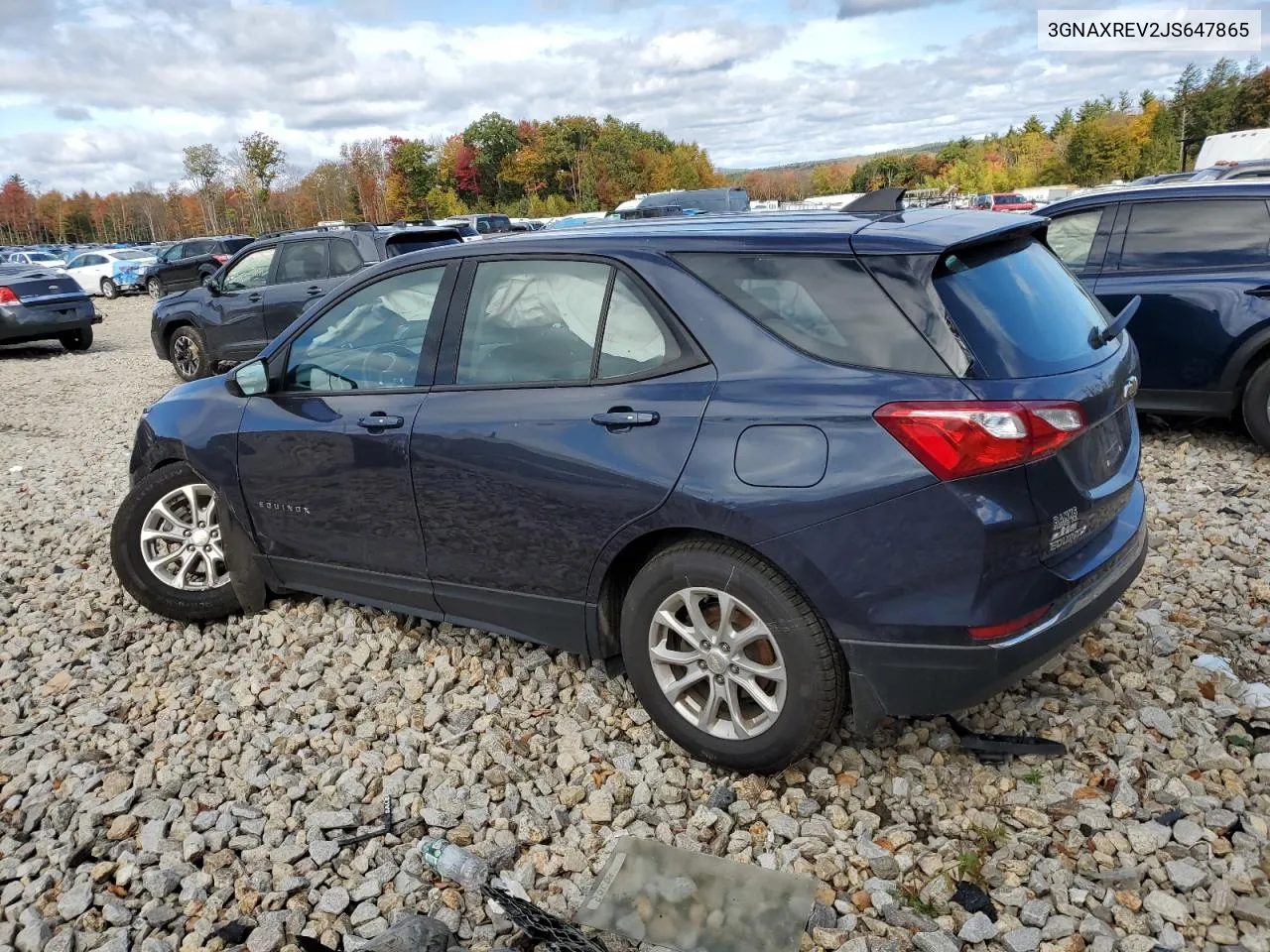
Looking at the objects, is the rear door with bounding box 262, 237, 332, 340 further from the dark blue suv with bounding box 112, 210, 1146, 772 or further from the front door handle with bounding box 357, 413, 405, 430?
the front door handle with bounding box 357, 413, 405, 430

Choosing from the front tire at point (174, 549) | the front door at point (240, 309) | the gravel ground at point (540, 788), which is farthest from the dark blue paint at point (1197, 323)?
the front door at point (240, 309)

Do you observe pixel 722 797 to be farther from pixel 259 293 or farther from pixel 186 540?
pixel 259 293

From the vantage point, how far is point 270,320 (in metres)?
11.7

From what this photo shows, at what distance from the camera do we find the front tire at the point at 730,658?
3.00m

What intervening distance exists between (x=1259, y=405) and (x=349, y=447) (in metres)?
5.76

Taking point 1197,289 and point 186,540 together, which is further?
point 1197,289

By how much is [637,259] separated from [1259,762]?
2.64 m

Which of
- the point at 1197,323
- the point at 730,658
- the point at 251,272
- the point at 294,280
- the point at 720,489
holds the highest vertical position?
the point at 251,272

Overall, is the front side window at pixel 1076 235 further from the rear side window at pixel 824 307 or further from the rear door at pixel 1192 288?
the rear side window at pixel 824 307

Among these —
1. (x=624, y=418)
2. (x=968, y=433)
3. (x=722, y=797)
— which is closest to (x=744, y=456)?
(x=624, y=418)

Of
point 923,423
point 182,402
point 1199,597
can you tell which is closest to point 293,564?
point 182,402

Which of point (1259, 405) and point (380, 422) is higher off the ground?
point (380, 422)

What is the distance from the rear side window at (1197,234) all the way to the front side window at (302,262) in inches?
335

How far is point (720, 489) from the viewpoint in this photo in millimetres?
2988
